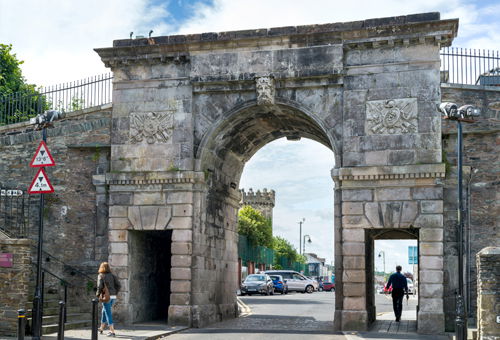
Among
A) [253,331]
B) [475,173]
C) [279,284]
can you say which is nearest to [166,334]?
[253,331]

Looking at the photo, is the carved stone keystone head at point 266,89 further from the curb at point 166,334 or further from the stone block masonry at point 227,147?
the curb at point 166,334

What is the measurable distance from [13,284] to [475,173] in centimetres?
1081

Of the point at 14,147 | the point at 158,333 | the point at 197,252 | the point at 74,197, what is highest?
the point at 14,147

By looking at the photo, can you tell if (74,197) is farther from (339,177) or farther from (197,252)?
(339,177)

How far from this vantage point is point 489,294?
513 inches

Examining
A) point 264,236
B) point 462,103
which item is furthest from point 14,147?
point 264,236

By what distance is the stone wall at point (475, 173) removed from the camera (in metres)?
16.9

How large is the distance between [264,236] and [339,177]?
5113 cm

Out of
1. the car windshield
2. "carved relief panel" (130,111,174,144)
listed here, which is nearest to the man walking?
"carved relief panel" (130,111,174,144)

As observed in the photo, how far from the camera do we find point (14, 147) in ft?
65.3

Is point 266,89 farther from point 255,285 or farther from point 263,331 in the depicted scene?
point 255,285

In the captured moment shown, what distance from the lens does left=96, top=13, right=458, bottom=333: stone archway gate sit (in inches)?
664

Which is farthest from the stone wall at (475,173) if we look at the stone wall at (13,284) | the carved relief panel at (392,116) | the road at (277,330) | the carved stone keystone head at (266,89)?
the stone wall at (13,284)

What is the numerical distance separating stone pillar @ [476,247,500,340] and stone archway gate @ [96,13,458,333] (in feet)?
10.5
